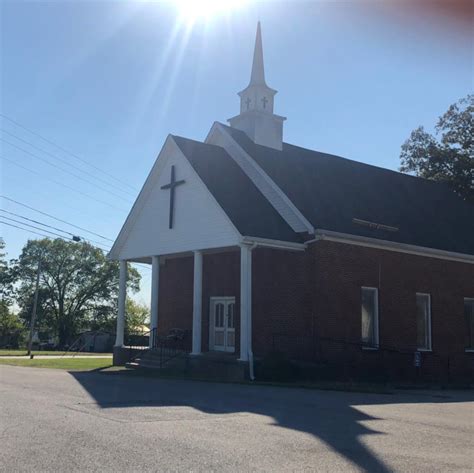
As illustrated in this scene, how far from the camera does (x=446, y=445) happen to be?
757cm

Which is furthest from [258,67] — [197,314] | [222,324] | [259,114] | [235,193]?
[197,314]

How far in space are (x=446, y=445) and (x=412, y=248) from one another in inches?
535

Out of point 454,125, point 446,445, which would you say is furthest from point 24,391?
point 454,125

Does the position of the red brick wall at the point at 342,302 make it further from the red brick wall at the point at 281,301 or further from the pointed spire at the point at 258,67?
the pointed spire at the point at 258,67

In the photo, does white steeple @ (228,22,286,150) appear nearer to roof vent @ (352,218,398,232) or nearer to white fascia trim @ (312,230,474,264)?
roof vent @ (352,218,398,232)

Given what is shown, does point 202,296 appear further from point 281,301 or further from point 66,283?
point 66,283

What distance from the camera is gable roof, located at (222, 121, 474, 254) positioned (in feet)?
65.5

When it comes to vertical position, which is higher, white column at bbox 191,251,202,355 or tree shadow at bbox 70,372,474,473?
white column at bbox 191,251,202,355

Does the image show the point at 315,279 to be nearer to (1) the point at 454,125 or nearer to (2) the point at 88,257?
(1) the point at 454,125

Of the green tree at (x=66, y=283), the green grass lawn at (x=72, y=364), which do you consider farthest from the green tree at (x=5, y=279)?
the green grass lawn at (x=72, y=364)

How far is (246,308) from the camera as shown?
17.2 metres

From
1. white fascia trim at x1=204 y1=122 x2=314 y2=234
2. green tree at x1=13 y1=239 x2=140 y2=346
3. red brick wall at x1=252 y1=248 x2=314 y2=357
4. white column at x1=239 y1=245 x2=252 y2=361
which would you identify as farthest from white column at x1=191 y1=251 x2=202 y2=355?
green tree at x1=13 y1=239 x2=140 y2=346

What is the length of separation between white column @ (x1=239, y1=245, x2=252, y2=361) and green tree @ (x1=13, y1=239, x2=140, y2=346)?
52409mm

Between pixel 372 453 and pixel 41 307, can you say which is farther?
pixel 41 307
